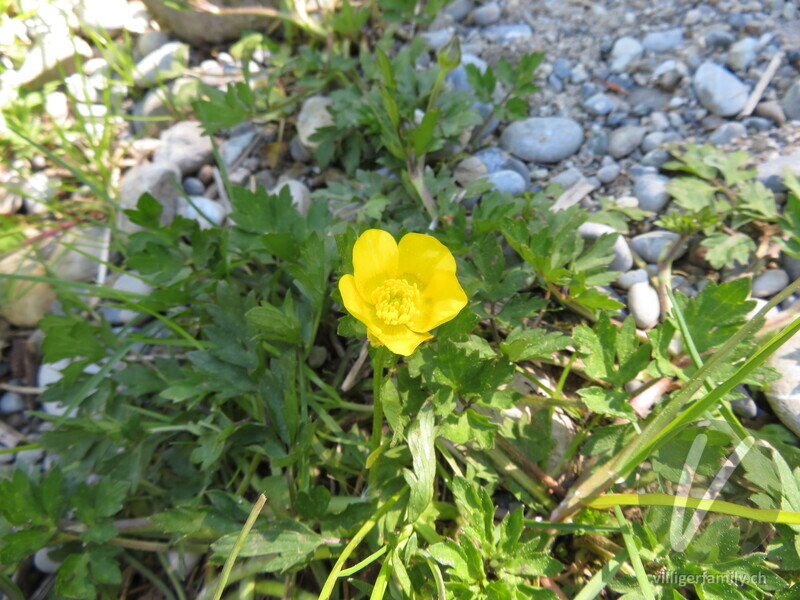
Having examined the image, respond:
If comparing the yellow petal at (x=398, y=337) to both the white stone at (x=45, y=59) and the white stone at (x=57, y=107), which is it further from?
the white stone at (x=45, y=59)

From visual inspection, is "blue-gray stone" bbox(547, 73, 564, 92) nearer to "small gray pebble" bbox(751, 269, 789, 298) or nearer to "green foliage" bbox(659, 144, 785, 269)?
"green foliage" bbox(659, 144, 785, 269)

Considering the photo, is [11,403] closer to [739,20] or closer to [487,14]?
[487,14]

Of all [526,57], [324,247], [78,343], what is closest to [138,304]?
[78,343]

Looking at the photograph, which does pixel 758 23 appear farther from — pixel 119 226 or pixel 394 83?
pixel 119 226

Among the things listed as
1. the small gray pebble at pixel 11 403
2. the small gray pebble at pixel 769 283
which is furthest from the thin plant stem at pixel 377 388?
the small gray pebble at pixel 11 403

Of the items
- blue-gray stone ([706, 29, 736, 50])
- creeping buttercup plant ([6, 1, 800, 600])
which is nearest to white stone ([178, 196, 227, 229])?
creeping buttercup plant ([6, 1, 800, 600])

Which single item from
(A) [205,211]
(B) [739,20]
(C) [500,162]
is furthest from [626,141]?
(A) [205,211]

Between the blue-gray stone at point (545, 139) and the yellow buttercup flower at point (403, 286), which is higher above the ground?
the yellow buttercup flower at point (403, 286)
